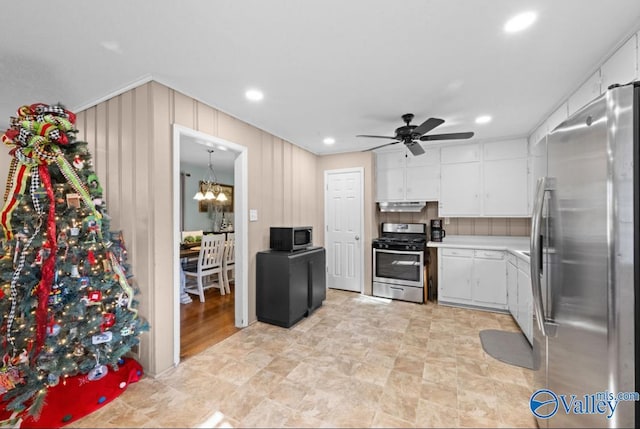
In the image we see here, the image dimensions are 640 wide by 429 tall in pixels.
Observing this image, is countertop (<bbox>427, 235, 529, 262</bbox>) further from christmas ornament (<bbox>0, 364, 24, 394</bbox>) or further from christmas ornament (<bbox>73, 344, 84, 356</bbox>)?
christmas ornament (<bbox>0, 364, 24, 394</bbox>)

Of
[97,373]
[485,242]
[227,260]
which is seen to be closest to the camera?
[97,373]

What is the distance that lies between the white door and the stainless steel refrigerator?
10.2 ft

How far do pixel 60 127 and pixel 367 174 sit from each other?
12.3ft

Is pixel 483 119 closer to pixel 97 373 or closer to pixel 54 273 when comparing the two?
pixel 54 273

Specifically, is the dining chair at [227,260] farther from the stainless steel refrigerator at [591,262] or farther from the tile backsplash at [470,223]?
the stainless steel refrigerator at [591,262]

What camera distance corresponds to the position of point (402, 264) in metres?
4.10

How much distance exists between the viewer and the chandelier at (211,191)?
5590 millimetres

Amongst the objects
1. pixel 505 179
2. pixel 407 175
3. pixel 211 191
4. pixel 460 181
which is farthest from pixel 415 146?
pixel 211 191

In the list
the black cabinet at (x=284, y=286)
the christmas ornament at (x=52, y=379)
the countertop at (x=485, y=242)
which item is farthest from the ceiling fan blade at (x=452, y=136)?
the christmas ornament at (x=52, y=379)

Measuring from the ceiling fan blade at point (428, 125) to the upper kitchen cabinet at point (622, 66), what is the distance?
43.8 inches

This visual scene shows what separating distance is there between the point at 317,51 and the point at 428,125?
1.27 metres

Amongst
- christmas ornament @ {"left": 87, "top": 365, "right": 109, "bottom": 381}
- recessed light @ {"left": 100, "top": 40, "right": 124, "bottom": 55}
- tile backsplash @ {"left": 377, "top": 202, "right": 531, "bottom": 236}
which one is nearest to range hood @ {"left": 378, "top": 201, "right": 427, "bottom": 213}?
tile backsplash @ {"left": 377, "top": 202, "right": 531, "bottom": 236}

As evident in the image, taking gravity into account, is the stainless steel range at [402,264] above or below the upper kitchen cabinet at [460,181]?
below

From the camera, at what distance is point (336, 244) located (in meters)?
4.70
